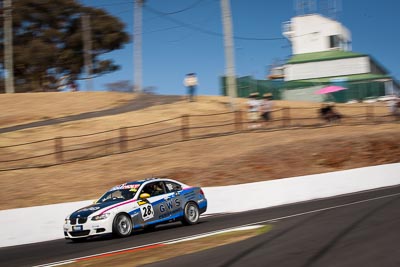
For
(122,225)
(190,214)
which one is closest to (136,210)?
(122,225)

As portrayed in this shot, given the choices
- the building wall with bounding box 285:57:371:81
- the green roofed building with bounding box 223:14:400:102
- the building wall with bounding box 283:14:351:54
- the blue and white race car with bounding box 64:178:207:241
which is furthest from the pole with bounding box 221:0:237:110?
the building wall with bounding box 283:14:351:54

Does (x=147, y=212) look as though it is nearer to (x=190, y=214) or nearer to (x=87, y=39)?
(x=190, y=214)

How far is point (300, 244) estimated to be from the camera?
9.25 meters

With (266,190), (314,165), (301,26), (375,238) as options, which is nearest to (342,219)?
(375,238)

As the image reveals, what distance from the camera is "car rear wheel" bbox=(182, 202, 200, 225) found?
49.9ft

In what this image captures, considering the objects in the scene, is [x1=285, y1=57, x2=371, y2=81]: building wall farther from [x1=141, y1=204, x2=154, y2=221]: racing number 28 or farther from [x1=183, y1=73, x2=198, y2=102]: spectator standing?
[x1=141, y1=204, x2=154, y2=221]: racing number 28

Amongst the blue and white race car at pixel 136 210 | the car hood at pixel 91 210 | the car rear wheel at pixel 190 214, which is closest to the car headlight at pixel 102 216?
the blue and white race car at pixel 136 210

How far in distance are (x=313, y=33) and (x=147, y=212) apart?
60669 millimetres

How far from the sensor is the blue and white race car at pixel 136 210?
13273mm

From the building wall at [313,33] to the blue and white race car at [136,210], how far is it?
190 ft

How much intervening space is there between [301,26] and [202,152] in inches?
1908

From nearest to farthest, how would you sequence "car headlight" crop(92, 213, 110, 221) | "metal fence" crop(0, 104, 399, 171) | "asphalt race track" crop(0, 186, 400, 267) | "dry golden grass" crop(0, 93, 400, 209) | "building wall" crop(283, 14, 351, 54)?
"asphalt race track" crop(0, 186, 400, 267), "car headlight" crop(92, 213, 110, 221), "dry golden grass" crop(0, 93, 400, 209), "metal fence" crop(0, 104, 399, 171), "building wall" crop(283, 14, 351, 54)

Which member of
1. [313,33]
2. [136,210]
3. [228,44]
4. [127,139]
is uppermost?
[313,33]

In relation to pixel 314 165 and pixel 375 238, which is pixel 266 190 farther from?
pixel 375 238
